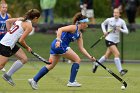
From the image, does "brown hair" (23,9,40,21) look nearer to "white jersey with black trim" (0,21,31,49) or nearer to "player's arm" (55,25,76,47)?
"white jersey with black trim" (0,21,31,49)

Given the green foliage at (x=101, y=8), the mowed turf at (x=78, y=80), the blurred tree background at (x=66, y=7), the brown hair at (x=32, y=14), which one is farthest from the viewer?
the green foliage at (x=101, y=8)

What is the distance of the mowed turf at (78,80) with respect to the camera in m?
16.2

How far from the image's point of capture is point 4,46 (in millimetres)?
16094

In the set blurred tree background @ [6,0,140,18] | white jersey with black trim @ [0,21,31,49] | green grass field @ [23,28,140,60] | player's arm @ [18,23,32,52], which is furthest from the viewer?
blurred tree background @ [6,0,140,18]

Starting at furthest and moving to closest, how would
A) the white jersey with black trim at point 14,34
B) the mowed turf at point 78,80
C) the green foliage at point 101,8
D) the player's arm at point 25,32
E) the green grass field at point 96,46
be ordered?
the green foliage at point 101,8
the green grass field at point 96,46
the mowed turf at point 78,80
the white jersey with black trim at point 14,34
the player's arm at point 25,32

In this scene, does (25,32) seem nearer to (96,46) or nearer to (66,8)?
(96,46)

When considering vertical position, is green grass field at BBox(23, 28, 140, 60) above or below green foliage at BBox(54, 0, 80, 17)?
above

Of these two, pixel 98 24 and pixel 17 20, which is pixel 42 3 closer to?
pixel 98 24

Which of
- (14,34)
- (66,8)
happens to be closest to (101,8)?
(66,8)

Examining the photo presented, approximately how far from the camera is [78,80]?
61.2 ft

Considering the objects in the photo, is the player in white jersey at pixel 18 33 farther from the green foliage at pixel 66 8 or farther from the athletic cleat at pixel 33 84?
the green foliage at pixel 66 8

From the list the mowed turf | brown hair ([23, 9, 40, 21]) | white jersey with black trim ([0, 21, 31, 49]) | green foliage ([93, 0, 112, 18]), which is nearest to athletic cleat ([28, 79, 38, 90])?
the mowed turf

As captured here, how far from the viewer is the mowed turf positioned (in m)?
16.2

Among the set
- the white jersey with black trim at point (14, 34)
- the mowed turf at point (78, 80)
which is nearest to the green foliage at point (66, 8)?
the mowed turf at point (78, 80)
